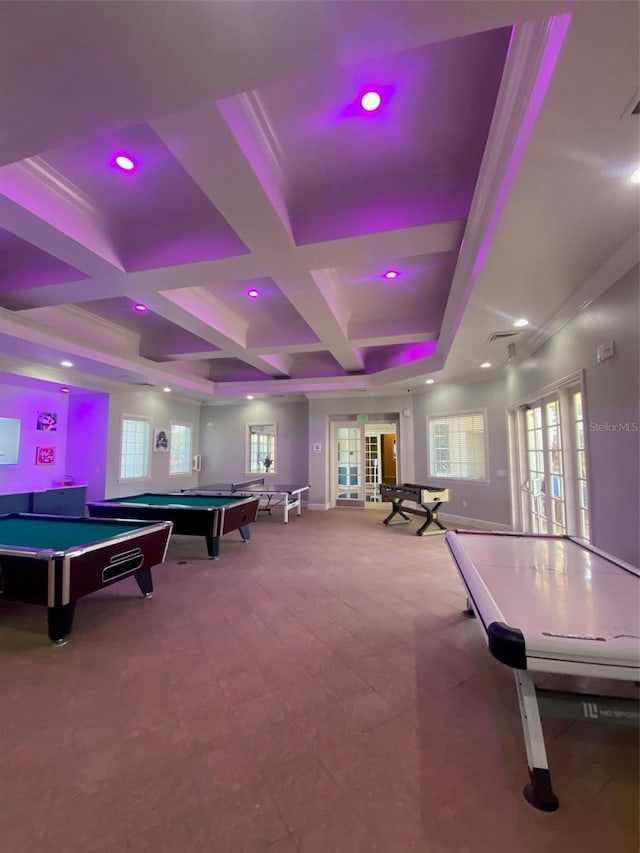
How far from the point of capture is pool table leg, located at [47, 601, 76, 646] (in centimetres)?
257

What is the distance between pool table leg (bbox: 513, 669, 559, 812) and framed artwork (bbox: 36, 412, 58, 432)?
8.51 m

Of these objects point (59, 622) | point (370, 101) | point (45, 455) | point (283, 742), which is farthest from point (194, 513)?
point (45, 455)

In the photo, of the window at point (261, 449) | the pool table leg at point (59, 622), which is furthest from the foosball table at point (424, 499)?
the pool table leg at point (59, 622)

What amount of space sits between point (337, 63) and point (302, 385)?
651 centimetres

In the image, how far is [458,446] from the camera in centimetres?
717

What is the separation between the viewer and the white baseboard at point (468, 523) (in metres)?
6.20

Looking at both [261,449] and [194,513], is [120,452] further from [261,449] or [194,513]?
[194,513]

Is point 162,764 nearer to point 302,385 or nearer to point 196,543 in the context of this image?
point 196,543

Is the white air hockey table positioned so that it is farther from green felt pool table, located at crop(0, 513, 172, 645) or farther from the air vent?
the air vent

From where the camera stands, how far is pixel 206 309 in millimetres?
4676

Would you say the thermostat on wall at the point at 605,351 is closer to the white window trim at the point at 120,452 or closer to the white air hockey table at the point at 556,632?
the white air hockey table at the point at 556,632

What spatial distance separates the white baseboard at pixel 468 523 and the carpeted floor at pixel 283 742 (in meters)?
3.71

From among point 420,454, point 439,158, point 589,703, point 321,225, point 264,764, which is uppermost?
point 439,158

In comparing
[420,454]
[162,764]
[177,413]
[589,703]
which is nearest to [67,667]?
[162,764]
